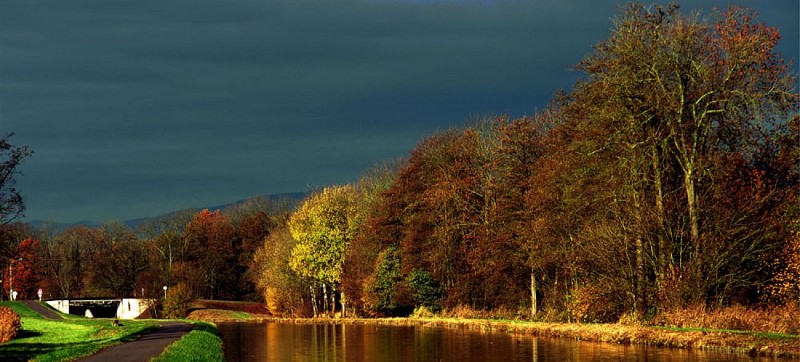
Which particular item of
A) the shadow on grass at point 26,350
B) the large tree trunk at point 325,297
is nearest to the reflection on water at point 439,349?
the shadow on grass at point 26,350

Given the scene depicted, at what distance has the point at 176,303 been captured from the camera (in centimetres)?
10756

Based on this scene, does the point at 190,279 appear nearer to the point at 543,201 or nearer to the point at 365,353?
the point at 543,201

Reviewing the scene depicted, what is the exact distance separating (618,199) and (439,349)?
14.6m

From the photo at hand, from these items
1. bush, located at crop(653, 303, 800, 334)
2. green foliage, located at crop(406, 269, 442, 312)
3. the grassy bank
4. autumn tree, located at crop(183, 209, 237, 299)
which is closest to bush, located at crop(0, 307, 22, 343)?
→ the grassy bank

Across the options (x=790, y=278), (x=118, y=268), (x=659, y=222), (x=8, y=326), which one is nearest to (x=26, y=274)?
(x=118, y=268)

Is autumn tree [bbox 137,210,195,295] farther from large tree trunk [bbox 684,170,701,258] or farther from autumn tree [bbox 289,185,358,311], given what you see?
large tree trunk [bbox 684,170,701,258]

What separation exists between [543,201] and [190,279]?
76.3m

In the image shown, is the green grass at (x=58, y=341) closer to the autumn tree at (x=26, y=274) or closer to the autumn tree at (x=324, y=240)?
the autumn tree at (x=324, y=240)

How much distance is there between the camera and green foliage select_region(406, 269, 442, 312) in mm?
79812

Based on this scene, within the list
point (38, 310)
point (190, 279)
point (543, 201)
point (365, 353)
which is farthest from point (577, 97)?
point (190, 279)

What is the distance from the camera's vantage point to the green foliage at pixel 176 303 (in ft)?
352

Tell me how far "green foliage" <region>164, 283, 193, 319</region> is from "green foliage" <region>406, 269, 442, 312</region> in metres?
39.2

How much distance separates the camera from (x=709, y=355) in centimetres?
3312

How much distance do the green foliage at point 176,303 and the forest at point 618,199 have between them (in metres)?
27.2
